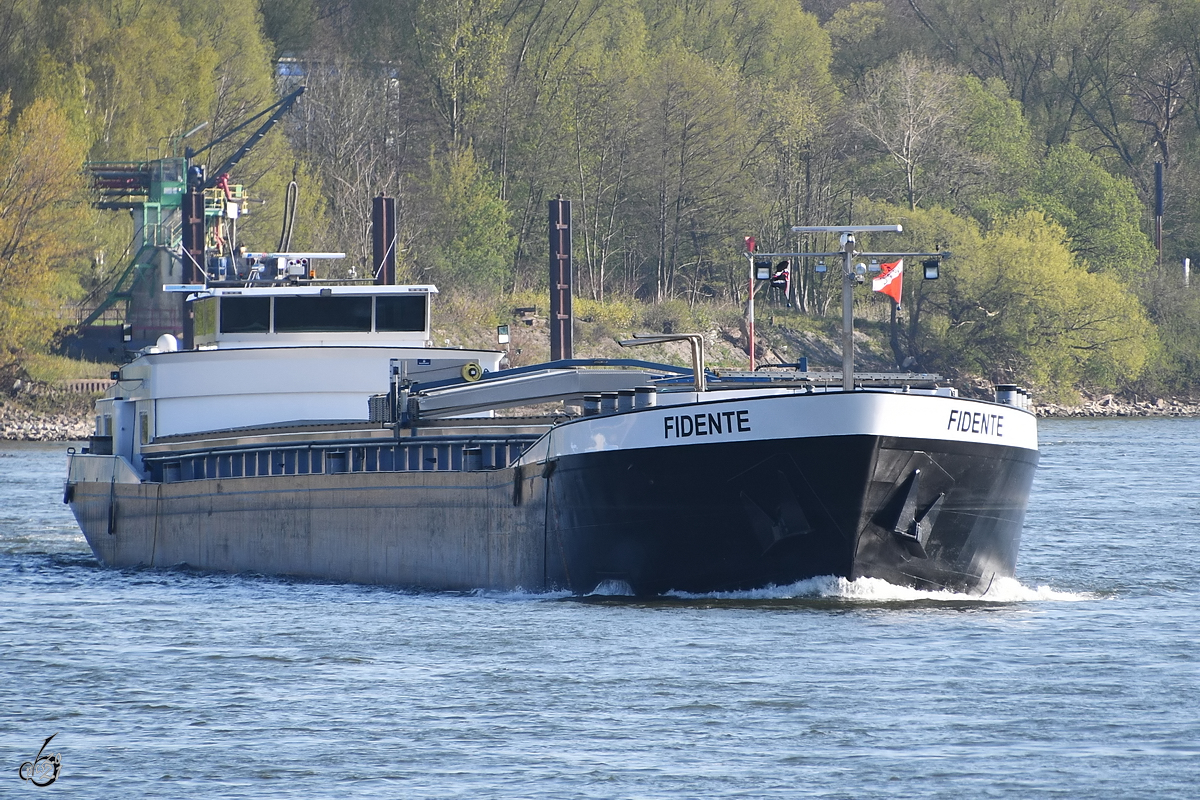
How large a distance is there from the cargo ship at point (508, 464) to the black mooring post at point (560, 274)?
30.6m

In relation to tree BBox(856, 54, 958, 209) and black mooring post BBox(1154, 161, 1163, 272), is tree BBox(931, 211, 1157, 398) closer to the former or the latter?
tree BBox(856, 54, 958, 209)

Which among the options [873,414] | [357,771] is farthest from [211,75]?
[357,771]

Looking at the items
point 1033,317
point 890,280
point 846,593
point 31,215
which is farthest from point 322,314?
point 1033,317

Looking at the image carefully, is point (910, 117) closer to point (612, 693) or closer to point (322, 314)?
point (322, 314)

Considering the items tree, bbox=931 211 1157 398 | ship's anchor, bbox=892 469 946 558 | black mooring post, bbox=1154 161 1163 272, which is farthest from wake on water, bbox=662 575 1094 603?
black mooring post, bbox=1154 161 1163 272

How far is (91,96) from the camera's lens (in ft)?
241

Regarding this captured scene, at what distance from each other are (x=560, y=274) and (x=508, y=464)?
39.6m

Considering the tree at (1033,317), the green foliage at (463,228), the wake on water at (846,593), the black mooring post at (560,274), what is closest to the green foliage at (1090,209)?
the tree at (1033,317)

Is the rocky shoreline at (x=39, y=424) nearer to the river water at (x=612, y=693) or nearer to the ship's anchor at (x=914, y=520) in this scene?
the river water at (x=612, y=693)

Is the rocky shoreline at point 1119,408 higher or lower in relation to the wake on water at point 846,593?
lower

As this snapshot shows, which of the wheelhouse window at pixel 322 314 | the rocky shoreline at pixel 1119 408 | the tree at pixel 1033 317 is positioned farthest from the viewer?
the rocky shoreline at pixel 1119 408

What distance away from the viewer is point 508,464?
25047mm

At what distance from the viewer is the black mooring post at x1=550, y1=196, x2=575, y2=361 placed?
6353 cm

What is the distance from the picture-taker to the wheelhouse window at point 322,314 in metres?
31.5
